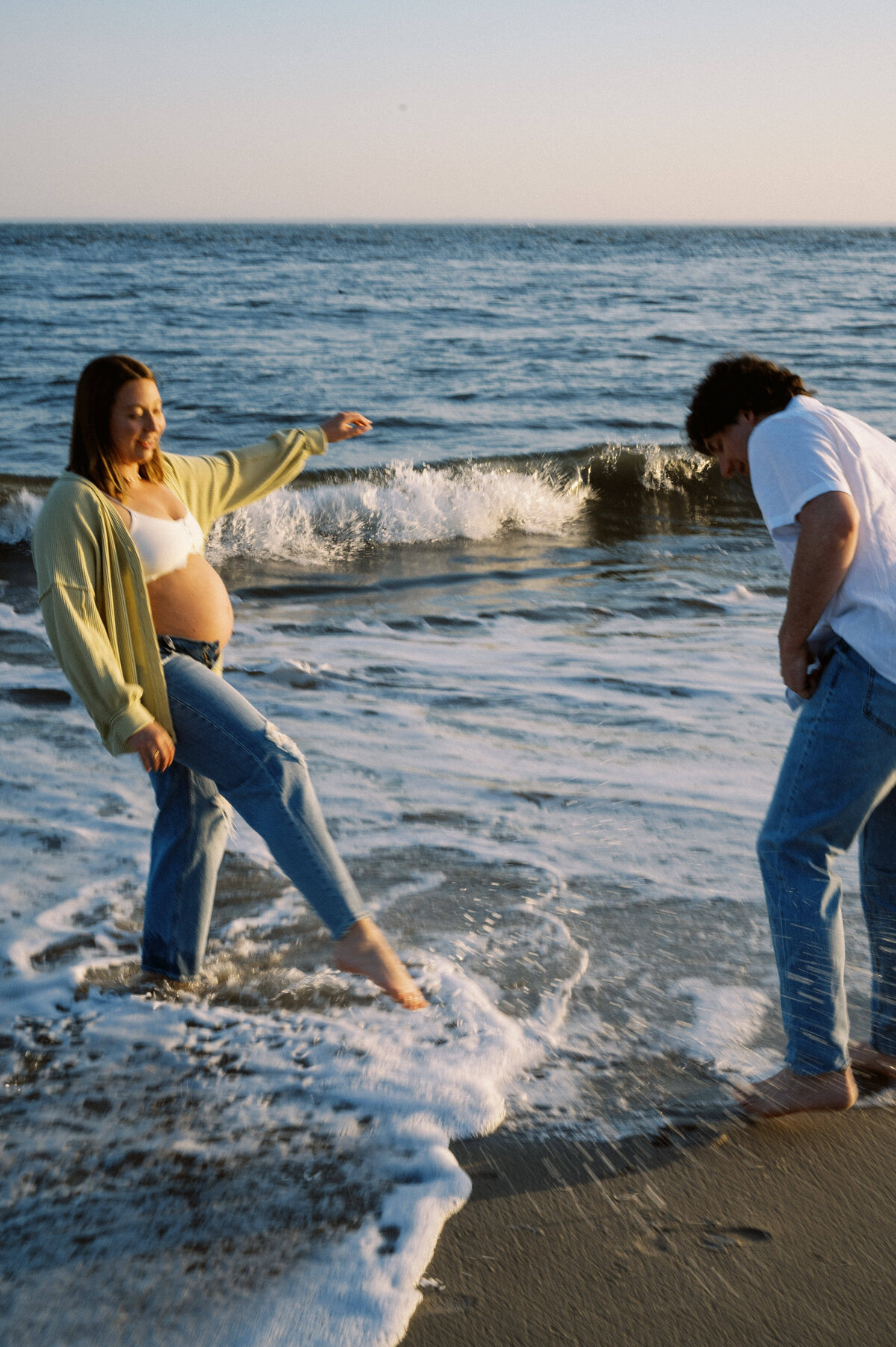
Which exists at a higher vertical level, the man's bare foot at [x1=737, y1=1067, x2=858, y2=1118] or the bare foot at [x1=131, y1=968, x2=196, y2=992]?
the man's bare foot at [x1=737, y1=1067, x2=858, y2=1118]

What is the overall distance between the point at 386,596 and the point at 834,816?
6344mm

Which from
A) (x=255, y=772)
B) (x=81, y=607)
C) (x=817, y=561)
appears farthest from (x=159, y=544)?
(x=817, y=561)

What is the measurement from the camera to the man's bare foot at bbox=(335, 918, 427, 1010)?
9.21ft

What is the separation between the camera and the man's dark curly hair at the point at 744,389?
248cm

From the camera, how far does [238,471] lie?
3.28 meters

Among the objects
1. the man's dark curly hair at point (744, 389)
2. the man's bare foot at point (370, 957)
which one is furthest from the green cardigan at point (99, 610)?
the man's dark curly hair at point (744, 389)

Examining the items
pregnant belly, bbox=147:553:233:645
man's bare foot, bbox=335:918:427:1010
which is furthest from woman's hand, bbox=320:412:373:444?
man's bare foot, bbox=335:918:427:1010

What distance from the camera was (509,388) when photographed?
701 inches

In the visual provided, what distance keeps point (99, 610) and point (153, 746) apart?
1.23 feet

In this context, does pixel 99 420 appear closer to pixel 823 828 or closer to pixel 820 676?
pixel 820 676

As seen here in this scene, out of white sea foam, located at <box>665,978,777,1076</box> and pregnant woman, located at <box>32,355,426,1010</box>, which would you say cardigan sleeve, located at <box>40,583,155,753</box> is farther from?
white sea foam, located at <box>665,978,777,1076</box>

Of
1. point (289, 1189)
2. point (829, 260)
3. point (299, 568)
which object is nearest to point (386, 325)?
point (299, 568)

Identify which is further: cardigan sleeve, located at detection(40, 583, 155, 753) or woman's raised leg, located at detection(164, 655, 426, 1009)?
woman's raised leg, located at detection(164, 655, 426, 1009)

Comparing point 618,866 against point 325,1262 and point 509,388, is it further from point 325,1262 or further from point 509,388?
point 509,388
